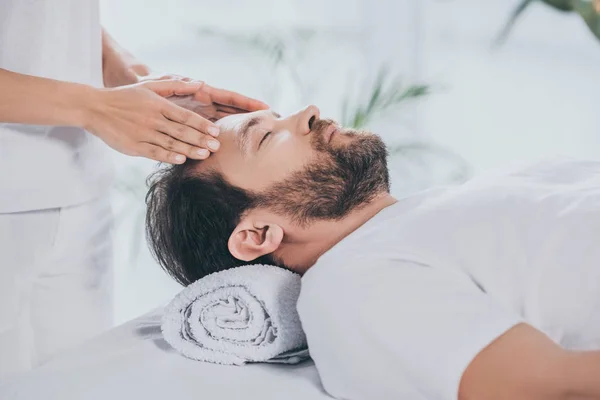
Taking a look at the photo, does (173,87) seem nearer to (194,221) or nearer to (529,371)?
(194,221)

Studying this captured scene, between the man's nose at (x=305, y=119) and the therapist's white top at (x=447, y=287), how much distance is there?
270 millimetres

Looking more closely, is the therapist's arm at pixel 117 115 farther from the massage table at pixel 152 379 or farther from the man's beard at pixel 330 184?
the massage table at pixel 152 379

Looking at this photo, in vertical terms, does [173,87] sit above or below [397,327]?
above

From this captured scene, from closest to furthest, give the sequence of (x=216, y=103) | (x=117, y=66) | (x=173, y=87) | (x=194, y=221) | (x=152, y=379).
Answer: (x=152, y=379)
(x=194, y=221)
(x=173, y=87)
(x=216, y=103)
(x=117, y=66)

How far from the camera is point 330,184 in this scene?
159 cm

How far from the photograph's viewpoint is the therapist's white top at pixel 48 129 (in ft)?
5.41

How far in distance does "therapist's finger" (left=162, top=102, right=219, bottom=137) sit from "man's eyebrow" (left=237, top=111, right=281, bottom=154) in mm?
61

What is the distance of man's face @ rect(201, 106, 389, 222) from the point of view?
1.58m

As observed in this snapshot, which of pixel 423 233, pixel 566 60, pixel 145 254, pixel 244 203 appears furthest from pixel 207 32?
pixel 423 233

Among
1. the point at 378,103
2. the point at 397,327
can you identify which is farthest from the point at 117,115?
the point at 378,103

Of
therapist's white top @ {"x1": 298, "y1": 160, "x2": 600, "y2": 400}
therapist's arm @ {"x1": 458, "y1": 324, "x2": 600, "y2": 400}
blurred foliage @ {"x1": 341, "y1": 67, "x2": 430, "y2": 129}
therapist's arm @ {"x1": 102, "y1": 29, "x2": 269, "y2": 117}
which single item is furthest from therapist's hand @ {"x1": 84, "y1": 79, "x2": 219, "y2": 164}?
blurred foliage @ {"x1": 341, "y1": 67, "x2": 430, "y2": 129}

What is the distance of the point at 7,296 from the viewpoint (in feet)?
5.45

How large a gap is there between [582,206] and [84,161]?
1.07 metres

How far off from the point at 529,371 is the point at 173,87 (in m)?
1.00
